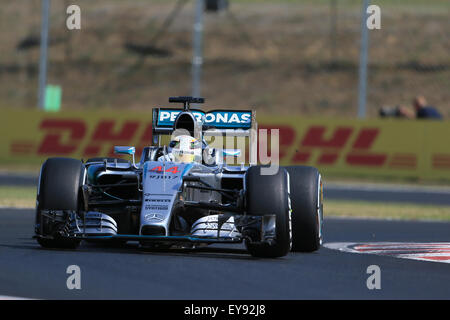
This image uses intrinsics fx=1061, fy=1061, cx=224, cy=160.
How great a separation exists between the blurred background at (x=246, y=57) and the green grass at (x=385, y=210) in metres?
18.2

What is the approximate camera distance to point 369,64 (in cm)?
4250

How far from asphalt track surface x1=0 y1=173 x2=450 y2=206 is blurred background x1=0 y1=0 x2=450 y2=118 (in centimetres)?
1363

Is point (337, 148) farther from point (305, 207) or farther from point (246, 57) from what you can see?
point (246, 57)

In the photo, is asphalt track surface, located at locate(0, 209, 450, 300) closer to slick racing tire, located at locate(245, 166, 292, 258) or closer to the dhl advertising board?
slick racing tire, located at locate(245, 166, 292, 258)

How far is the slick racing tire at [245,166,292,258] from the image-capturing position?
1080cm

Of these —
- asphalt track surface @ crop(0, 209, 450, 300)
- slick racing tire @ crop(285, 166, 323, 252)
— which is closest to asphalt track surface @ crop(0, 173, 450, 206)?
asphalt track surface @ crop(0, 209, 450, 300)

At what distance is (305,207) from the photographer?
11.8 meters

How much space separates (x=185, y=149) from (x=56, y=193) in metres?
1.71

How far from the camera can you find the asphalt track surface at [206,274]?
842 centimetres

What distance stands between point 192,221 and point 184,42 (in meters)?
36.2

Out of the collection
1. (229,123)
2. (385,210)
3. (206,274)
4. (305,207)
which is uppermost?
(229,123)

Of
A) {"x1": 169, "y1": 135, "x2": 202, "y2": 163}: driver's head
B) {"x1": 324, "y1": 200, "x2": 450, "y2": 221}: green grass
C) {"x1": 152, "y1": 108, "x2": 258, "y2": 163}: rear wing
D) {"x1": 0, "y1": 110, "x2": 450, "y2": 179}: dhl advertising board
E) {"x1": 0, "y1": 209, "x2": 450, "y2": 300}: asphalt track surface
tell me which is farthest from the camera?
{"x1": 0, "y1": 110, "x2": 450, "y2": 179}: dhl advertising board

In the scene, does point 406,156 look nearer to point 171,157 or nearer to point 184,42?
point 171,157

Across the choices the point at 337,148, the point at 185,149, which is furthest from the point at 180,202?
the point at 337,148
